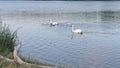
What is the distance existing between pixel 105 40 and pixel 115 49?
4712 millimetres

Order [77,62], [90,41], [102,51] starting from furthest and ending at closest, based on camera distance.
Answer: [90,41] < [102,51] < [77,62]

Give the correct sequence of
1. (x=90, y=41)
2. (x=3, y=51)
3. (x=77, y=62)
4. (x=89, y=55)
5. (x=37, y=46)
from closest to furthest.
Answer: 1. (x=3, y=51)
2. (x=77, y=62)
3. (x=89, y=55)
4. (x=37, y=46)
5. (x=90, y=41)

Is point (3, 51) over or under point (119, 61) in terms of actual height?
over

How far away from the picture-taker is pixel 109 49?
22.2 meters

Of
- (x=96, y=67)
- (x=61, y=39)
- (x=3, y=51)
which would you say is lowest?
(x=61, y=39)

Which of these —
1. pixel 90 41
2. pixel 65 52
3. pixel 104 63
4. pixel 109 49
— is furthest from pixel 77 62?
pixel 90 41

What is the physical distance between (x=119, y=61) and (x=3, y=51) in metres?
6.60

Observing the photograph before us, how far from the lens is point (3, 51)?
1443cm

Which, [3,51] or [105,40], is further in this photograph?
[105,40]

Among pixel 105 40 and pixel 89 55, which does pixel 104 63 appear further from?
pixel 105 40

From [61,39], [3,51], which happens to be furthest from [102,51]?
[3,51]

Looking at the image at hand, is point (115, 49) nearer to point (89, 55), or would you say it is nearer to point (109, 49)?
point (109, 49)

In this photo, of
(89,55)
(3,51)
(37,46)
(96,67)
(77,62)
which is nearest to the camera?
(3,51)

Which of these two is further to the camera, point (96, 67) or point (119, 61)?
point (119, 61)
